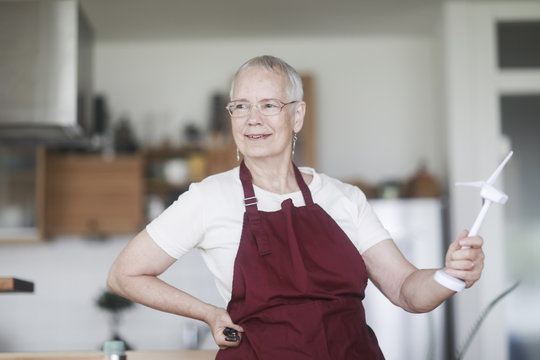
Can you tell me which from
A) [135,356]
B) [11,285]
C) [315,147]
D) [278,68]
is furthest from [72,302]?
[278,68]

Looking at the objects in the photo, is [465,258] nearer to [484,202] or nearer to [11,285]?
[484,202]

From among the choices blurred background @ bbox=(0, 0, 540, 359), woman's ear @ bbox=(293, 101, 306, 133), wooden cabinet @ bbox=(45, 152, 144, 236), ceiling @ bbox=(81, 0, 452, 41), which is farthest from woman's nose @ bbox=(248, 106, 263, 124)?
wooden cabinet @ bbox=(45, 152, 144, 236)

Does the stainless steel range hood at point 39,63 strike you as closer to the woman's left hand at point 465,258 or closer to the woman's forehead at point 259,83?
the woman's forehead at point 259,83

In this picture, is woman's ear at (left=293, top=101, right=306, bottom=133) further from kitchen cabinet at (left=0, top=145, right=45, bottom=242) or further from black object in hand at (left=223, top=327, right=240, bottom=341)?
kitchen cabinet at (left=0, top=145, right=45, bottom=242)

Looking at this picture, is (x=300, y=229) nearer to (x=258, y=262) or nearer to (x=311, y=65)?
Result: (x=258, y=262)

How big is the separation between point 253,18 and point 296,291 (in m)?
3.48

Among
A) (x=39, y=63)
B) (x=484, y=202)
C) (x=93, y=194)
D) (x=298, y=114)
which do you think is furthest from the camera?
(x=93, y=194)

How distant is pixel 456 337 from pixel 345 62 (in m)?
2.19

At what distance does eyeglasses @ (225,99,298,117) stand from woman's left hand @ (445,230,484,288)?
1.84ft

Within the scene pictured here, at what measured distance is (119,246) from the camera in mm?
4809

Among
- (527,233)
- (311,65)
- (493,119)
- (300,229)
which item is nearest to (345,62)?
(311,65)

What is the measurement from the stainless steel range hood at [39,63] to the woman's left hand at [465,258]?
94.0 inches

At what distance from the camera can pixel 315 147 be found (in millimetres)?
4832

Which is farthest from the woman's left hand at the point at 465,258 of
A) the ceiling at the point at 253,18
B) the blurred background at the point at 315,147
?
the ceiling at the point at 253,18
